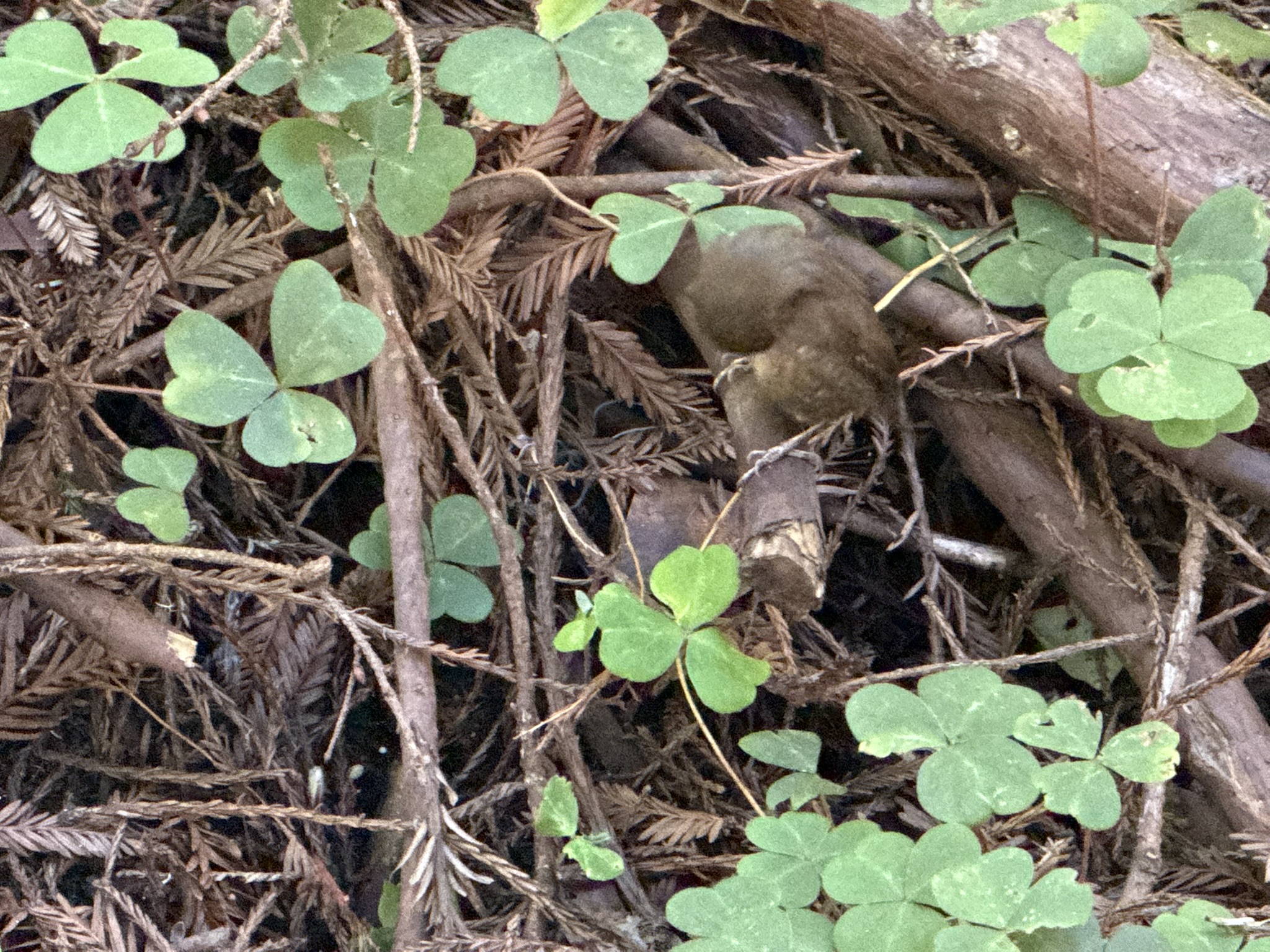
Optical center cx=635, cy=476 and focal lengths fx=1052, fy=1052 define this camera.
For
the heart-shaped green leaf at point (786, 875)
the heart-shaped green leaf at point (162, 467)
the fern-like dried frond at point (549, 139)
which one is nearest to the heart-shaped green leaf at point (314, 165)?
the fern-like dried frond at point (549, 139)

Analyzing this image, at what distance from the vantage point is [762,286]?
1.47m

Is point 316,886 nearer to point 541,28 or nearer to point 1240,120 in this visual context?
point 541,28

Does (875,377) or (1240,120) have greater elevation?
(1240,120)

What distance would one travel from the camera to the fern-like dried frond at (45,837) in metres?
1.35

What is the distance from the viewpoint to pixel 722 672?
139cm

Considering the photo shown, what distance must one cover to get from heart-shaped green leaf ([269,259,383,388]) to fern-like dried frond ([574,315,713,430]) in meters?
0.36

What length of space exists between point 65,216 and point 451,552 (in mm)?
758

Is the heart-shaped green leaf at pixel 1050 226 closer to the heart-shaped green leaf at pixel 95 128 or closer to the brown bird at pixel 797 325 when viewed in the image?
the brown bird at pixel 797 325

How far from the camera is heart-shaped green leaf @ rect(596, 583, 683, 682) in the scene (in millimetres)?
1372

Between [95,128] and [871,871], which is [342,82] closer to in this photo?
[95,128]

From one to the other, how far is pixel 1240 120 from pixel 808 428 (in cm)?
76

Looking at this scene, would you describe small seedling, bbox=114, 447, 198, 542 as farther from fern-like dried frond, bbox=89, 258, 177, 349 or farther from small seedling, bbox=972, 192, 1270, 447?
small seedling, bbox=972, 192, 1270, 447

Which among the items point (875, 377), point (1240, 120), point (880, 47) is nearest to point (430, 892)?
point (875, 377)

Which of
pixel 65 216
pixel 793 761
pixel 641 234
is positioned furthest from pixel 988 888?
pixel 65 216
